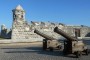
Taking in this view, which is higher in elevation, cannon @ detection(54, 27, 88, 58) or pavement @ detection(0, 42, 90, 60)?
cannon @ detection(54, 27, 88, 58)

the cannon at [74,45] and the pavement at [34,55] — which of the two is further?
the cannon at [74,45]

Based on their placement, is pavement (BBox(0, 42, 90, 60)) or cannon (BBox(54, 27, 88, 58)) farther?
cannon (BBox(54, 27, 88, 58))

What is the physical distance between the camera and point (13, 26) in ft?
94.6

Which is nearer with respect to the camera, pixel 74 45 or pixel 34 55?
pixel 74 45

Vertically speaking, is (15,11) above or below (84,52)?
above

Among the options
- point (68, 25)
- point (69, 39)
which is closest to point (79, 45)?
point (69, 39)

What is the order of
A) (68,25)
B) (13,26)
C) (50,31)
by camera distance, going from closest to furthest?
(13,26)
(50,31)
(68,25)

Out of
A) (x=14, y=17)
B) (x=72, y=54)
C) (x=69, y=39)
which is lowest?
(x=72, y=54)

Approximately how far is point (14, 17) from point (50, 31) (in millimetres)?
5267

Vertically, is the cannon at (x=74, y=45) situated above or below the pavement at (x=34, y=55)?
above

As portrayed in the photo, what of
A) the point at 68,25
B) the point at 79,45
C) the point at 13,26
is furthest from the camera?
the point at 68,25

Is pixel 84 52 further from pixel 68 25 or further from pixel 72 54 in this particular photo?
pixel 68 25

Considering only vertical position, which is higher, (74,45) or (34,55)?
(74,45)

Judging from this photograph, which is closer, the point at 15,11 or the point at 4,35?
the point at 15,11
